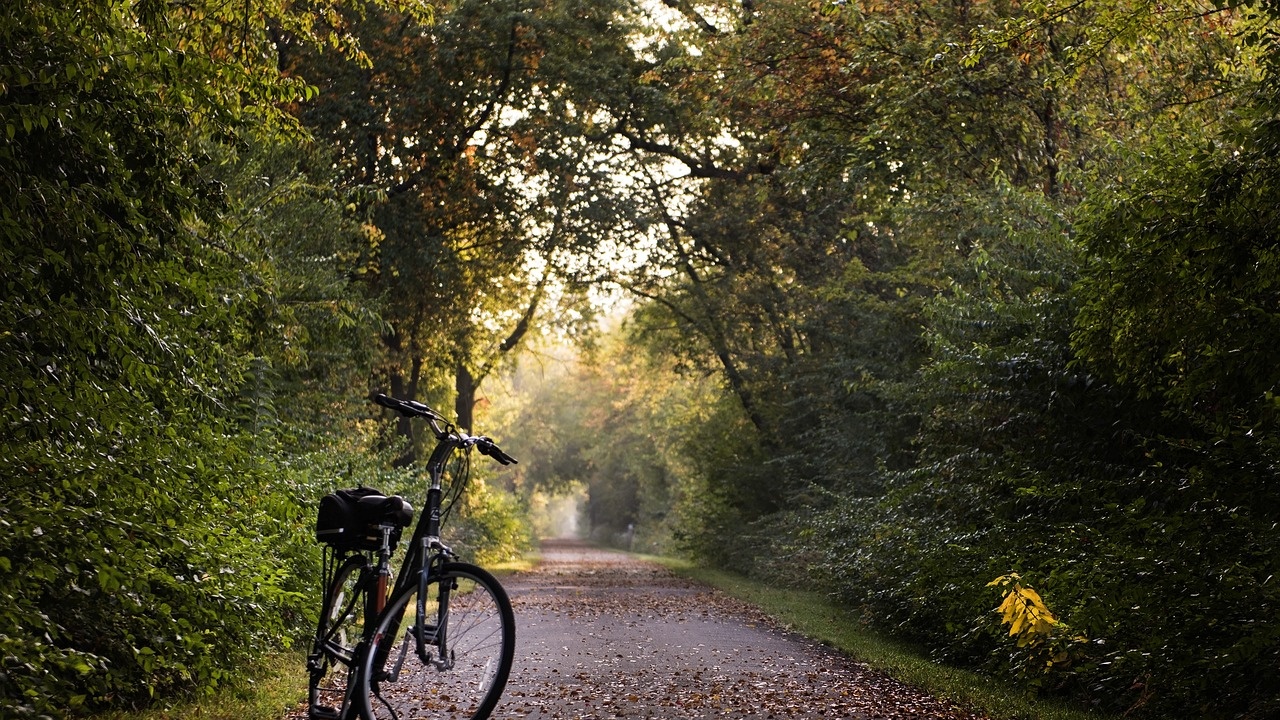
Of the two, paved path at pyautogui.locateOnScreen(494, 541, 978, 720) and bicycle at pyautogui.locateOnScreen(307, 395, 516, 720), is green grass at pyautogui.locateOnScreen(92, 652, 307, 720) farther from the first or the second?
paved path at pyautogui.locateOnScreen(494, 541, 978, 720)

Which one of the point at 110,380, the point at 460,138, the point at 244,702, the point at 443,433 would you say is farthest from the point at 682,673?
the point at 460,138

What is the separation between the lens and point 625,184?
25078 millimetres

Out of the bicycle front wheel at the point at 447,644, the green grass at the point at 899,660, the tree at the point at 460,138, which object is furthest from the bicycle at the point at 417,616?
the tree at the point at 460,138

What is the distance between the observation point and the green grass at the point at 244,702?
6.16m

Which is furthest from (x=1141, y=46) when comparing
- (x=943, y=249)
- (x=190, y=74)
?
(x=190, y=74)

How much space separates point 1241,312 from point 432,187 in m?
18.5

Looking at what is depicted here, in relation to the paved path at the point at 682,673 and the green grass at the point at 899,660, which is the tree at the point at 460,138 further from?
the green grass at the point at 899,660

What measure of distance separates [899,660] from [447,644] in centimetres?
581

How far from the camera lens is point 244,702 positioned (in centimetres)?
683

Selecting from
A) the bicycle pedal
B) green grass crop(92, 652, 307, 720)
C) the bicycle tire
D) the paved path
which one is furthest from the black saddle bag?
the paved path

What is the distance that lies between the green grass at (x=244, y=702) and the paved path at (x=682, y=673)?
1.38 meters

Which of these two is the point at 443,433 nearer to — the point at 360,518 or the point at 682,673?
the point at 360,518

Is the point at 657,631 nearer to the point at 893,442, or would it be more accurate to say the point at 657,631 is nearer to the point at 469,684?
the point at 893,442

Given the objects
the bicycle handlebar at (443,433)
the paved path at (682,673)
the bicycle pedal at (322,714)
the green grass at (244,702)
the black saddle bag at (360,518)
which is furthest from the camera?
the paved path at (682,673)
